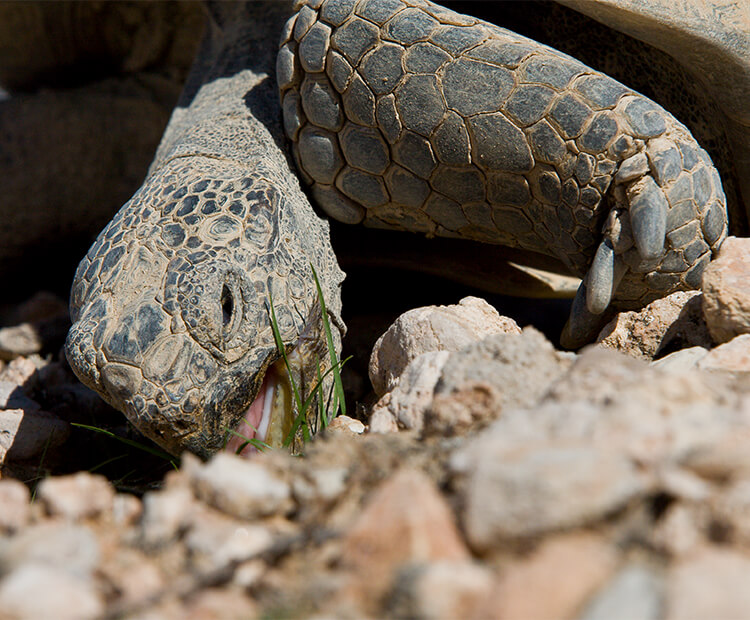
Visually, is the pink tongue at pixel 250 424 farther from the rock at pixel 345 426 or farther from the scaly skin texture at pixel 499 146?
the scaly skin texture at pixel 499 146

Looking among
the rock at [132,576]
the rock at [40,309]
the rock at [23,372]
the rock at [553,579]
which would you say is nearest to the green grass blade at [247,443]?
the rock at [132,576]

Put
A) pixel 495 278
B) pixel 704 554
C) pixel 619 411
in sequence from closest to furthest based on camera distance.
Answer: pixel 704 554, pixel 619 411, pixel 495 278

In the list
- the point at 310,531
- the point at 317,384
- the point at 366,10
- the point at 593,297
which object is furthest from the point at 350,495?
the point at 366,10

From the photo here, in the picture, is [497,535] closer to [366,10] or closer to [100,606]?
[100,606]

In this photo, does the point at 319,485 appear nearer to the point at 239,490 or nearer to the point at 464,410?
the point at 239,490

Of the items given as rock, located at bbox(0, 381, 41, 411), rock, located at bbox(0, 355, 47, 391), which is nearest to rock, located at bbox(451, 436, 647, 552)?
rock, located at bbox(0, 381, 41, 411)

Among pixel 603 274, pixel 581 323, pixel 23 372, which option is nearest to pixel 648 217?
pixel 603 274

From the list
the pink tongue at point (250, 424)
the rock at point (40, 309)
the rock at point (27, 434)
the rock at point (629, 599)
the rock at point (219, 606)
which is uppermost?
the rock at point (629, 599)
